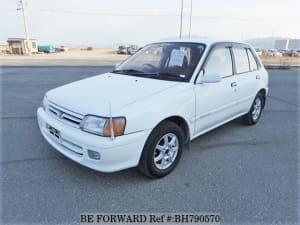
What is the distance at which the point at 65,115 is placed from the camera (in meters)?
2.65

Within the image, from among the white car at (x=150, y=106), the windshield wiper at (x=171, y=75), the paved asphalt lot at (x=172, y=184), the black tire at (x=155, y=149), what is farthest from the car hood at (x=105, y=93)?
the paved asphalt lot at (x=172, y=184)

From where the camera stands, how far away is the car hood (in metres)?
2.50

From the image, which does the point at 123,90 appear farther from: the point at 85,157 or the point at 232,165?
the point at 232,165

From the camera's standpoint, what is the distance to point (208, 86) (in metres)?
3.22

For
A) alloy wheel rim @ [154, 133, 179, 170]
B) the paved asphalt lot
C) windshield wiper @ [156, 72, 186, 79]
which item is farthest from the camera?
windshield wiper @ [156, 72, 186, 79]

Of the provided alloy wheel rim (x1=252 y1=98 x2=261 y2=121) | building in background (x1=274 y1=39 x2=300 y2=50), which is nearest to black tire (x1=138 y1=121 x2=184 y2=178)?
alloy wheel rim (x1=252 y1=98 x2=261 y2=121)

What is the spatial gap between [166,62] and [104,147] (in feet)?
5.91

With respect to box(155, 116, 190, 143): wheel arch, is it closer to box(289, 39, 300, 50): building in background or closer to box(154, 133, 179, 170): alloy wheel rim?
box(154, 133, 179, 170): alloy wheel rim

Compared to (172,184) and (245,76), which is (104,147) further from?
(245,76)

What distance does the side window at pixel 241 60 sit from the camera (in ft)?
12.9

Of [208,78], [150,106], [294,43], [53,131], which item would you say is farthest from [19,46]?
[294,43]

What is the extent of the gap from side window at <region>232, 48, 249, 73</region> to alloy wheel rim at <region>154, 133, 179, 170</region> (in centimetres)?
189

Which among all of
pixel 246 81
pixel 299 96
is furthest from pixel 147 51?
pixel 299 96

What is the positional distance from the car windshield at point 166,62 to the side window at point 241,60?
86cm
